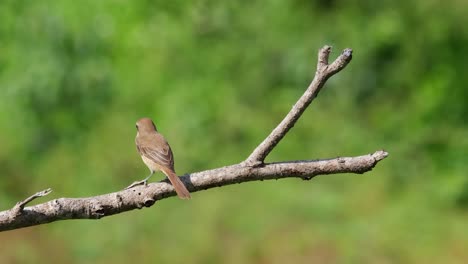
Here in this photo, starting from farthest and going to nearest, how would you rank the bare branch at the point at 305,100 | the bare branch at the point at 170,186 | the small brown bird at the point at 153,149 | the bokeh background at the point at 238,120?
Answer: the bokeh background at the point at 238,120, the small brown bird at the point at 153,149, the bare branch at the point at 305,100, the bare branch at the point at 170,186

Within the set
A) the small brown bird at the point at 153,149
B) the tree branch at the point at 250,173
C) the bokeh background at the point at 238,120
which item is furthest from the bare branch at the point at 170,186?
the bokeh background at the point at 238,120

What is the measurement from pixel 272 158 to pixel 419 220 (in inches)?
62.1

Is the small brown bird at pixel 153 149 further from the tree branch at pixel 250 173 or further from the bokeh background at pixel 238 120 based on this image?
the bokeh background at pixel 238 120

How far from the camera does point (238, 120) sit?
9477 millimetres

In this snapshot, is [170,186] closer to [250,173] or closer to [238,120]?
[250,173]

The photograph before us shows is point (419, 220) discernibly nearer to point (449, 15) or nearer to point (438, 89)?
point (438, 89)

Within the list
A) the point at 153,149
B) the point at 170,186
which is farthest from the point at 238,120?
the point at 170,186

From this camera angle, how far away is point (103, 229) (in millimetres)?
8055

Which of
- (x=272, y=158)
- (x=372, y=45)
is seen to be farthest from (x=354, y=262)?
(x=372, y=45)

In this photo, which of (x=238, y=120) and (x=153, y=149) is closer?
(x=153, y=149)

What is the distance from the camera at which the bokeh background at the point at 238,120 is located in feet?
25.9

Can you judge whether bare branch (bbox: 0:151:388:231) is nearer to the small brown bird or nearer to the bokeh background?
the small brown bird

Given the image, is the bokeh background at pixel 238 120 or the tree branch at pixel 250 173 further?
the bokeh background at pixel 238 120

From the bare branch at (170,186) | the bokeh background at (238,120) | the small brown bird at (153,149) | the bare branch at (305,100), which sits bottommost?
the bare branch at (170,186)
